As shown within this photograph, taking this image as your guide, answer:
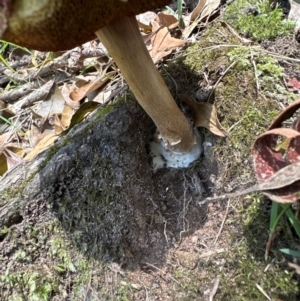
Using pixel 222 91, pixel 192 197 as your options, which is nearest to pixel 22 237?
pixel 192 197

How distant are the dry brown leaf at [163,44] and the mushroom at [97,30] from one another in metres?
0.44

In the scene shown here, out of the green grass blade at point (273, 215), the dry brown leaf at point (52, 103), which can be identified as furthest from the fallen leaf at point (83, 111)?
the green grass blade at point (273, 215)

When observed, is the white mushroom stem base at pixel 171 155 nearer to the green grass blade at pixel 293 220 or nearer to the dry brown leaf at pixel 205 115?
the dry brown leaf at pixel 205 115

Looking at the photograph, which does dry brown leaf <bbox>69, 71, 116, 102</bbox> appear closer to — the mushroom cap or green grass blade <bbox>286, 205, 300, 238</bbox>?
the mushroom cap

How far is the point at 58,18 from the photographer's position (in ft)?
3.56

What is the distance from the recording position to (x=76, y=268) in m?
1.49

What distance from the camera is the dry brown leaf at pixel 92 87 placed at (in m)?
2.00

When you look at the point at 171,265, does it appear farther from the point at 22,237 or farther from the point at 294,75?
the point at 294,75

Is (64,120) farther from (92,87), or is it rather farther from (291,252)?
(291,252)

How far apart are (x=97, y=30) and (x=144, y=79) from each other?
0.81ft

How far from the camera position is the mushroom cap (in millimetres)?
1068

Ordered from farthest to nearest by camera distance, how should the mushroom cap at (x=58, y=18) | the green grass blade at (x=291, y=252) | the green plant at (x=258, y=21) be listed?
the green plant at (x=258, y=21) → the green grass blade at (x=291, y=252) → the mushroom cap at (x=58, y=18)

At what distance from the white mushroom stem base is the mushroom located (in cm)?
23

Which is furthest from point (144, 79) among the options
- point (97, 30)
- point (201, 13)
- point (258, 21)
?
point (201, 13)
